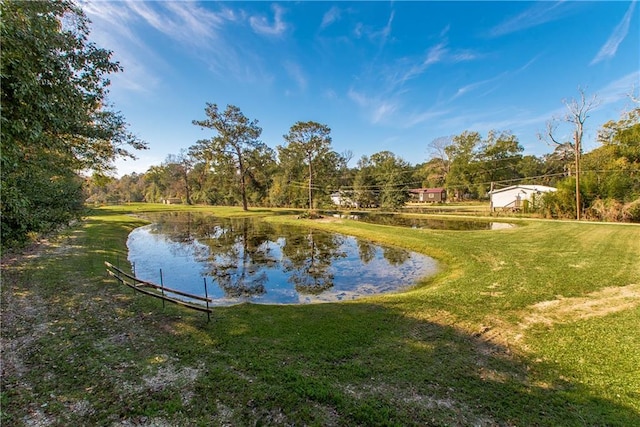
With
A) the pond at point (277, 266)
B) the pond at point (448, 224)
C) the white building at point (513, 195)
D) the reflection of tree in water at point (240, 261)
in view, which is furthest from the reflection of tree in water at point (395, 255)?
the white building at point (513, 195)

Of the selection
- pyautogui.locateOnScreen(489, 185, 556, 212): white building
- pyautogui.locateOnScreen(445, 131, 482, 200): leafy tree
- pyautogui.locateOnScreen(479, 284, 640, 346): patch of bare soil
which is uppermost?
pyautogui.locateOnScreen(445, 131, 482, 200): leafy tree

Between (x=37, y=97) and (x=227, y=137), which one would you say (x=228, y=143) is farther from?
(x=37, y=97)

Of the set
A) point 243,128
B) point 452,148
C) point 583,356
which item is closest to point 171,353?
point 583,356

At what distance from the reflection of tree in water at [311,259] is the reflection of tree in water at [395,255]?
2.42 m

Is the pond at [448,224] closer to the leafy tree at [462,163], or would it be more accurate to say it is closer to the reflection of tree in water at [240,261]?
the reflection of tree in water at [240,261]

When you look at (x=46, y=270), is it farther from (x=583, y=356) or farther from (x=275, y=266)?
(x=583, y=356)

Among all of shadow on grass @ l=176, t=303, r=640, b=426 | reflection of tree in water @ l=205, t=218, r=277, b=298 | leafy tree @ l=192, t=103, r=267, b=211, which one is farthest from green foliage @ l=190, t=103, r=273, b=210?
shadow on grass @ l=176, t=303, r=640, b=426

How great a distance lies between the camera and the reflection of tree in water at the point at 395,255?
1318 cm

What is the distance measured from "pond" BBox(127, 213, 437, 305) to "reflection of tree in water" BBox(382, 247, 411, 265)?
0.05m

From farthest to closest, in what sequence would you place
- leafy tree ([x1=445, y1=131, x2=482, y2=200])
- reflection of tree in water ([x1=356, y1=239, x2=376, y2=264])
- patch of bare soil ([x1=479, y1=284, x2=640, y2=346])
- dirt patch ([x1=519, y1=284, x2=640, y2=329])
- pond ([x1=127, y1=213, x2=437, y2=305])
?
leafy tree ([x1=445, y1=131, x2=482, y2=200])
reflection of tree in water ([x1=356, y1=239, x2=376, y2=264])
pond ([x1=127, y1=213, x2=437, y2=305])
dirt patch ([x1=519, y1=284, x2=640, y2=329])
patch of bare soil ([x1=479, y1=284, x2=640, y2=346])

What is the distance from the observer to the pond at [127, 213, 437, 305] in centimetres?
944

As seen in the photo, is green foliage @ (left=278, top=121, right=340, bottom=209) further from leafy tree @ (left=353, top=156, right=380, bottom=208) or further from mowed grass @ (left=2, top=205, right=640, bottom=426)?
mowed grass @ (left=2, top=205, right=640, bottom=426)

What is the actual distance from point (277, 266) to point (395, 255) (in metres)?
6.39

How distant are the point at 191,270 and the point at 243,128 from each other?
1251 inches
